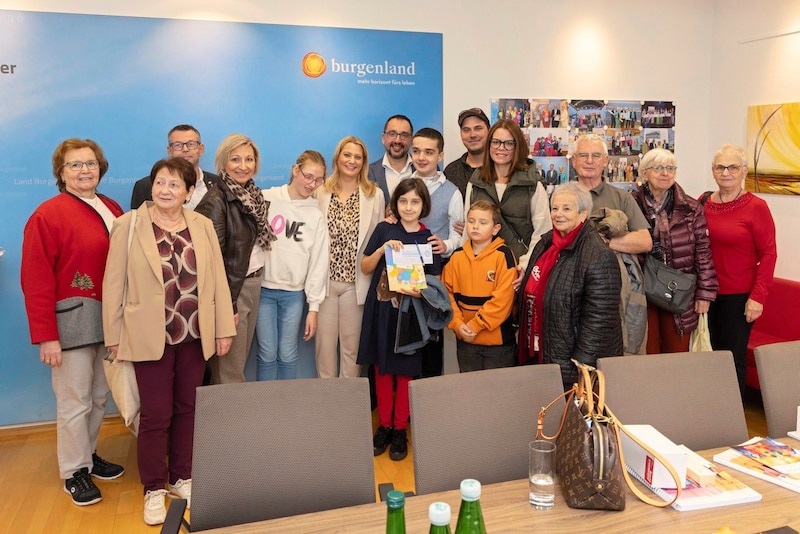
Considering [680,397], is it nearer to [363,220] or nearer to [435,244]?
[435,244]

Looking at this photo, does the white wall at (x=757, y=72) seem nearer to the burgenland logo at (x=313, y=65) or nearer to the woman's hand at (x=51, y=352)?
the burgenland logo at (x=313, y=65)

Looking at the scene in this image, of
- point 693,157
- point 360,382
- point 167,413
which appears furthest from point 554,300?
point 693,157

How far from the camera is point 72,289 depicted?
300cm

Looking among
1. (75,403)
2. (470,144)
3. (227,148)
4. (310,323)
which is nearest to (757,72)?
(470,144)

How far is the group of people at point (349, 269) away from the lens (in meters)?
2.84

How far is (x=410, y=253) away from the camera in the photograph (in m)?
3.46

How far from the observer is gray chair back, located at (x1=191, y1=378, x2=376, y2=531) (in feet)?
5.44

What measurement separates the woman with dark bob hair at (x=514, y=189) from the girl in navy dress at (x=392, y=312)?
1.41ft

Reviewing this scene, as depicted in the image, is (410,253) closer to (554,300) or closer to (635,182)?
(554,300)

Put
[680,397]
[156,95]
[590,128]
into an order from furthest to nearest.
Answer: [590,128] → [156,95] → [680,397]

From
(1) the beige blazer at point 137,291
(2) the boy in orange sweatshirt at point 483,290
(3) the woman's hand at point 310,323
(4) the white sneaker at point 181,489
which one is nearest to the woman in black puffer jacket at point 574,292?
(2) the boy in orange sweatshirt at point 483,290

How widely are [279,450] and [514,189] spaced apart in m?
2.36

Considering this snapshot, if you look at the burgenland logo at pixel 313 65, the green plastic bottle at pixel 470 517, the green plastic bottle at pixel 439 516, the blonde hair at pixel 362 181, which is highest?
the burgenland logo at pixel 313 65

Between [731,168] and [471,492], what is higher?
[731,168]
